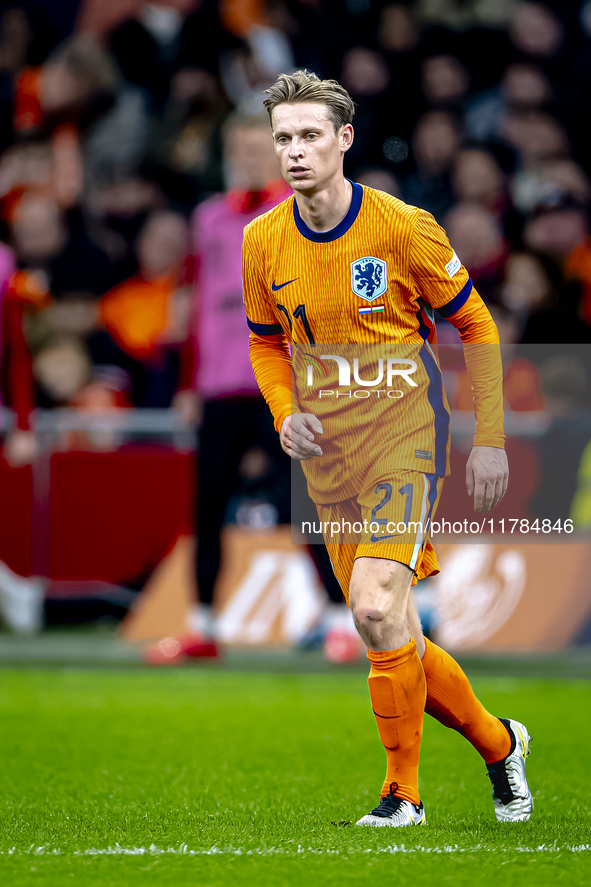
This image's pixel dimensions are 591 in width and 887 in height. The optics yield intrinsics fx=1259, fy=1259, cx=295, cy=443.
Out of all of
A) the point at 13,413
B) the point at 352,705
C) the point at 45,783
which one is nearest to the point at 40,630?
the point at 13,413

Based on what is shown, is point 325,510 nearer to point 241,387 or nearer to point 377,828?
point 377,828

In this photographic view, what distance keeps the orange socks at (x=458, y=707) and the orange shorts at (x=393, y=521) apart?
298mm

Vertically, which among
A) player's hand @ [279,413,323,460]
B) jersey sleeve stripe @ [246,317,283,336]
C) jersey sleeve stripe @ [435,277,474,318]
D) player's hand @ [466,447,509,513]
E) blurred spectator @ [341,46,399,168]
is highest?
blurred spectator @ [341,46,399,168]

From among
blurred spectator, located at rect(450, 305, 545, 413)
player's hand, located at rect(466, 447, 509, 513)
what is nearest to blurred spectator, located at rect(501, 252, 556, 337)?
blurred spectator, located at rect(450, 305, 545, 413)

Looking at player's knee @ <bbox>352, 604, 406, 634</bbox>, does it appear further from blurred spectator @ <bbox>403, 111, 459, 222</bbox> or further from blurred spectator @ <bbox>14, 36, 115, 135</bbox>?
blurred spectator @ <bbox>14, 36, 115, 135</bbox>

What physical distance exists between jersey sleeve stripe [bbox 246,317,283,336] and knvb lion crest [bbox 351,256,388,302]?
405 millimetres

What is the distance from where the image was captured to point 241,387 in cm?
704

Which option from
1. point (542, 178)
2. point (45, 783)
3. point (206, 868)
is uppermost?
point (542, 178)

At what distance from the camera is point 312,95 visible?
3641 mm

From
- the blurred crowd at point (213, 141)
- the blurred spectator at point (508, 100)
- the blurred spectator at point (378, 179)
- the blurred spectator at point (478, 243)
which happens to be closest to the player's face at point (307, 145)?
the blurred crowd at point (213, 141)

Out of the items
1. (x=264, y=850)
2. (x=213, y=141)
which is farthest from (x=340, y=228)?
(x=213, y=141)

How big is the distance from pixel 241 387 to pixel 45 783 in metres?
3.16

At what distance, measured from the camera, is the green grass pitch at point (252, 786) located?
3.09m

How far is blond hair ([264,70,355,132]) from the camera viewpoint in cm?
364
